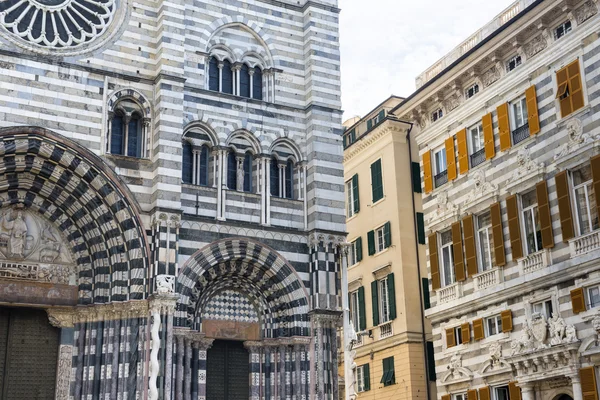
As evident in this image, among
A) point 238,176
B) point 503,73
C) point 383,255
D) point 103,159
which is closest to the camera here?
point 103,159

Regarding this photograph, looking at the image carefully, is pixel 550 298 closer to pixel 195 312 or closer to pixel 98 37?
pixel 195 312

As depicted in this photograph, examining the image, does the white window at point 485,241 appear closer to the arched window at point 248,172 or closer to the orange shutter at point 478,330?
the orange shutter at point 478,330

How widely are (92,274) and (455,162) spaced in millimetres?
11386

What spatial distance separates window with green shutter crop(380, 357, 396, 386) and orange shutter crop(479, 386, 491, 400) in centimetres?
589

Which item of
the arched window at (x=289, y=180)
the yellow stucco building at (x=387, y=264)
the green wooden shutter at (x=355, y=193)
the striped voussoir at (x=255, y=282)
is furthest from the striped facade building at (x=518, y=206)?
the green wooden shutter at (x=355, y=193)

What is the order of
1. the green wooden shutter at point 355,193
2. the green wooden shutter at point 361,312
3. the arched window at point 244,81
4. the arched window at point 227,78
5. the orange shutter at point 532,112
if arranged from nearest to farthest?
the orange shutter at point 532,112 → the arched window at point 227,78 → the arched window at point 244,81 → the green wooden shutter at point 361,312 → the green wooden shutter at point 355,193

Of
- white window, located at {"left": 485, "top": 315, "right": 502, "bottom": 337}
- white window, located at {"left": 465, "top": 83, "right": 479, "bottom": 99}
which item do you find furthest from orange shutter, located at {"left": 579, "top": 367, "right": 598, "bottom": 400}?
white window, located at {"left": 465, "top": 83, "right": 479, "bottom": 99}

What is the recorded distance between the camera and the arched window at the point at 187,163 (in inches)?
902

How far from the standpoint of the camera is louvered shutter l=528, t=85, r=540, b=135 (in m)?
23.1

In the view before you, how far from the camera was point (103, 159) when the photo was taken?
2172 cm

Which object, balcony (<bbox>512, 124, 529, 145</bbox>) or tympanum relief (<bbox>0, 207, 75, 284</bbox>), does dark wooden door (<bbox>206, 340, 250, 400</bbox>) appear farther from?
balcony (<bbox>512, 124, 529, 145</bbox>)

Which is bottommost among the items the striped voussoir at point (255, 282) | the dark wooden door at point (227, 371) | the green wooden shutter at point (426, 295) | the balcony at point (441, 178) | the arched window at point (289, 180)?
the dark wooden door at point (227, 371)

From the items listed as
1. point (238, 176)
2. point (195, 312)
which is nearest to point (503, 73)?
point (238, 176)

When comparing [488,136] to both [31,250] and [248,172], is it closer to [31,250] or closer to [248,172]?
[248,172]
